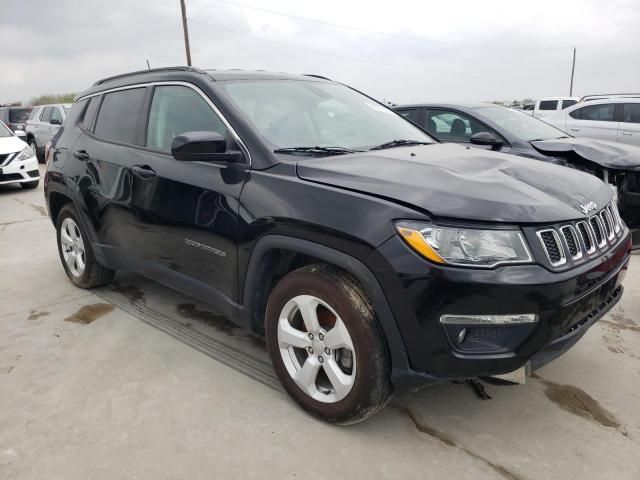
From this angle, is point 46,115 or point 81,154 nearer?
point 81,154

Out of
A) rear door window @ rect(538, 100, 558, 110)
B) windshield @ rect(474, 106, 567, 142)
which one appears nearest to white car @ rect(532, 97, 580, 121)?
rear door window @ rect(538, 100, 558, 110)

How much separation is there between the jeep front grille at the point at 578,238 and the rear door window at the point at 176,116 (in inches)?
68.3

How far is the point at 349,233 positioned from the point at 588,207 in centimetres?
115

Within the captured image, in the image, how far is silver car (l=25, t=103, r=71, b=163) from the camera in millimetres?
14883

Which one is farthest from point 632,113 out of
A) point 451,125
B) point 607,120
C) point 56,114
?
point 56,114

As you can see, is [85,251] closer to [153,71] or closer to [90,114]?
[90,114]

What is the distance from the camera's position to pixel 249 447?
239 centimetres

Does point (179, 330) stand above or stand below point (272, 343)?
below

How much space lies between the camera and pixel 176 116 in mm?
3299

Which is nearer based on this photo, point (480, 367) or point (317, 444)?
point (480, 367)

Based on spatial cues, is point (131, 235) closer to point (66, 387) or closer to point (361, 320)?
point (66, 387)

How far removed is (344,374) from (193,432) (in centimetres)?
→ 78

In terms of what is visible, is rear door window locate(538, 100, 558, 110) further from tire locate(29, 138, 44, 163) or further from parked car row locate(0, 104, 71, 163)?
tire locate(29, 138, 44, 163)

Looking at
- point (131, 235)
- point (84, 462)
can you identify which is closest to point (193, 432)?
point (84, 462)
